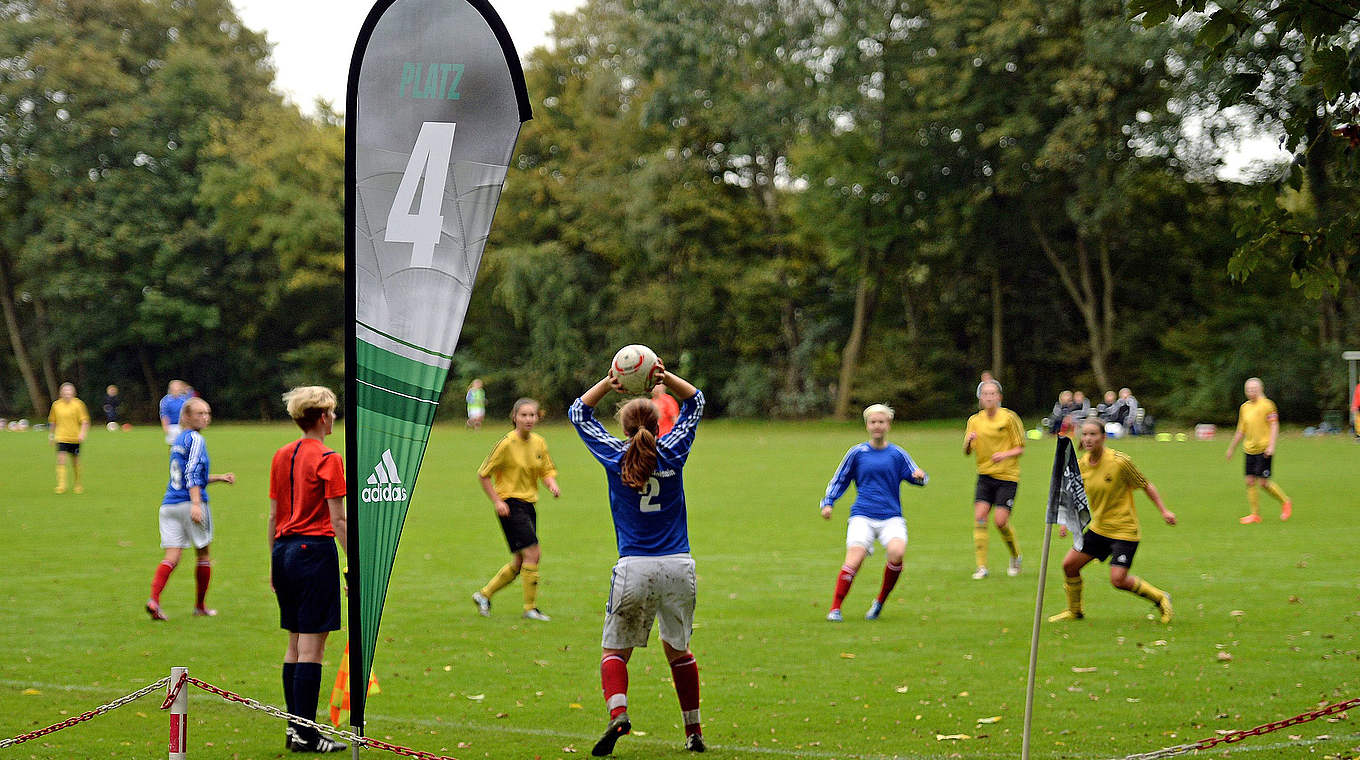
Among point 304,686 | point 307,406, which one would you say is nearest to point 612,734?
point 304,686

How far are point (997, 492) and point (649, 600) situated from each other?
7.43m

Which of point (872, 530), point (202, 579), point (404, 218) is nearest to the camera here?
point (404, 218)

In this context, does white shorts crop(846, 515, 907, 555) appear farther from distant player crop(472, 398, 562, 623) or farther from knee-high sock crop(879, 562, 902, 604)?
distant player crop(472, 398, 562, 623)

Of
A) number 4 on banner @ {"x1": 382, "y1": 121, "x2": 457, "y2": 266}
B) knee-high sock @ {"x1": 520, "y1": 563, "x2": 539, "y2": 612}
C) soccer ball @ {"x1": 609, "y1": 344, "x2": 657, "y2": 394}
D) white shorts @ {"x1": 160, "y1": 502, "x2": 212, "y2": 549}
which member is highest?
number 4 on banner @ {"x1": 382, "y1": 121, "x2": 457, "y2": 266}

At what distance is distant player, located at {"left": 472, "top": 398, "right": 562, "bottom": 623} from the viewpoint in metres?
10.8

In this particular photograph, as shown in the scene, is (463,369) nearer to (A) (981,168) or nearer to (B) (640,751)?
(A) (981,168)

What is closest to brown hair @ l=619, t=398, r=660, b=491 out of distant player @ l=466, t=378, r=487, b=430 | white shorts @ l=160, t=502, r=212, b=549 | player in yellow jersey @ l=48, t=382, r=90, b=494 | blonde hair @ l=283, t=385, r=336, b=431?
blonde hair @ l=283, t=385, r=336, b=431

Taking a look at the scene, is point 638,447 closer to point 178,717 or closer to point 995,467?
point 178,717

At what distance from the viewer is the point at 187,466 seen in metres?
10.4

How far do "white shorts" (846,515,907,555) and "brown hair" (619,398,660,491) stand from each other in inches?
179

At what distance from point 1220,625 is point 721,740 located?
524cm

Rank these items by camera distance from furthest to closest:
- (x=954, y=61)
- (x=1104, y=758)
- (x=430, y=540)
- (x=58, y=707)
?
1. (x=954, y=61)
2. (x=430, y=540)
3. (x=58, y=707)
4. (x=1104, y=758)

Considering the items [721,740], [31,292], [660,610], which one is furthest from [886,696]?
[31,292]

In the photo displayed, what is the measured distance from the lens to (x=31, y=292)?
61.2m
